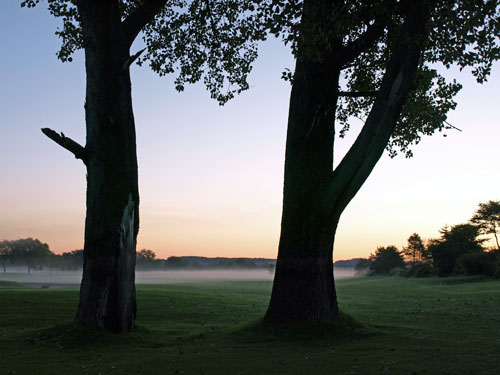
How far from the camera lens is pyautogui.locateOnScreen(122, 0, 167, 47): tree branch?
15352 millimetres

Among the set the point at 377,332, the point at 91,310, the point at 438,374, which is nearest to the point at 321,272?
the point at 377,332

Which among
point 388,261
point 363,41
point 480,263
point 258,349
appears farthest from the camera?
point 388,261

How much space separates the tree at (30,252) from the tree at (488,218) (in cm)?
14054

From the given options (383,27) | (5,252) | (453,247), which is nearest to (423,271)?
(453,247)

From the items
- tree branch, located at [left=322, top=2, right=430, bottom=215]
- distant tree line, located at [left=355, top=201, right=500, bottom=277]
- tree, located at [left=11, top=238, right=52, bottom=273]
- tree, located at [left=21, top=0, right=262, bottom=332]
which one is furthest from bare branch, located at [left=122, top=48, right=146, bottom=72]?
tree, located at [left=11, top=238, right=52, bottom=273]

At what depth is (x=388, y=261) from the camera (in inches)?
4050

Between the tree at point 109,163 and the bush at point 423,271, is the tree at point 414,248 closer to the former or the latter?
the bush at point 423,271

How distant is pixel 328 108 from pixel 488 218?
79.7 metres

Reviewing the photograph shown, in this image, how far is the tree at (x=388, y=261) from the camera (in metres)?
102

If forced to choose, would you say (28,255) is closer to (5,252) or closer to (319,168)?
(5,252)

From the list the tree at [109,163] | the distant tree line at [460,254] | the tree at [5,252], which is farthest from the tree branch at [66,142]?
the tree at [5,252]

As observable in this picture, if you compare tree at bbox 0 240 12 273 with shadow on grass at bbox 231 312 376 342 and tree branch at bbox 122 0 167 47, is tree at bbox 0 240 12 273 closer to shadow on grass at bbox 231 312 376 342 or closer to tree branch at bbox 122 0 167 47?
tree branch at bbox 122 0 167 47

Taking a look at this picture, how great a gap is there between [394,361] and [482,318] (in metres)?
10.4

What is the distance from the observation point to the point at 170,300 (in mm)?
25609
